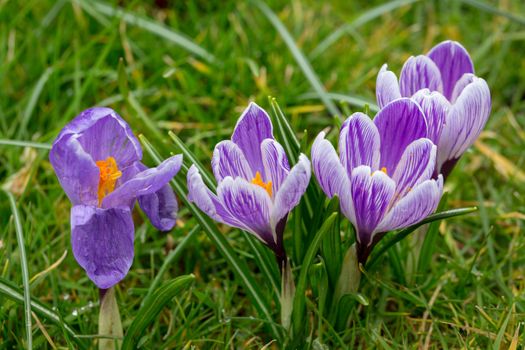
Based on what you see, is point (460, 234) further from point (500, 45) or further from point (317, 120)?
point (500, 45)

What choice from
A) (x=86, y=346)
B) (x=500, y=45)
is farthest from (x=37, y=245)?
(x=500, y=45)

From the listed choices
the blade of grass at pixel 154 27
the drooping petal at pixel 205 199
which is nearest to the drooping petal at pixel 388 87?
the drooping petal at pixel 205 199

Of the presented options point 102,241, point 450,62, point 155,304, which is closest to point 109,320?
point 155,304

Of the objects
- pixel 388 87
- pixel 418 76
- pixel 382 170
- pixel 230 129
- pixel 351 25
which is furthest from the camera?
pixel 351 25

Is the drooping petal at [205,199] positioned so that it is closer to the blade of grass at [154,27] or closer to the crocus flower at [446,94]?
the crocus flower at [446,94]

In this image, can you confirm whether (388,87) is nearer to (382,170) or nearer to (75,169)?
(382,170)

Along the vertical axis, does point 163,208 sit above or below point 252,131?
below
